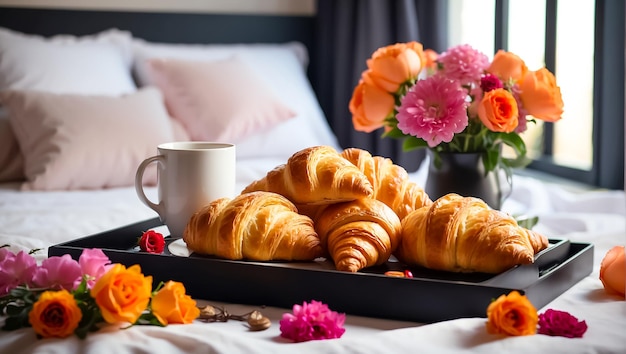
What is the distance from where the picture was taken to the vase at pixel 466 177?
55.2 inches

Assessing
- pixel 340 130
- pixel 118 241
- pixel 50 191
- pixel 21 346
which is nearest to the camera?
pixel 21 346

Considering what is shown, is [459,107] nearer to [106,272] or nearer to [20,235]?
[106,272]

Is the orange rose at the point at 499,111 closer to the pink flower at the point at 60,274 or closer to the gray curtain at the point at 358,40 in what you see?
the pink flower at the point at 60,274

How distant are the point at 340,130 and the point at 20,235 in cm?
192

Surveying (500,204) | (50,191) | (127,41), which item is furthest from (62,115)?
(500,204)

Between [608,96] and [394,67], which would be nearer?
[394,67]

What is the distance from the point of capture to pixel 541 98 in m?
1.38

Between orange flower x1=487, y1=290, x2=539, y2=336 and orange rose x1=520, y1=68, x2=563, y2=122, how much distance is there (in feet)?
1.98

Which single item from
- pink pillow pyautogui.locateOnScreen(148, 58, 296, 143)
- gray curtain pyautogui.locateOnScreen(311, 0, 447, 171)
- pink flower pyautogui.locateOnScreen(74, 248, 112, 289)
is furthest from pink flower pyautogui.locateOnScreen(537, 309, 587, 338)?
gray curtain pyautogui.locateOnScreen(311, 0, 447, 171)

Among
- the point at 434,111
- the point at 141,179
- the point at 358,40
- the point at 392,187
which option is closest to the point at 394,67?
the point at 434,111

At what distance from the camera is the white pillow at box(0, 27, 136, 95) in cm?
242

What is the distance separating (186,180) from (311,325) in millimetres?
388

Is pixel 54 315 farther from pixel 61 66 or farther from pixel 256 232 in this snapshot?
pixel 61 66

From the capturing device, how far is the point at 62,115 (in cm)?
217
